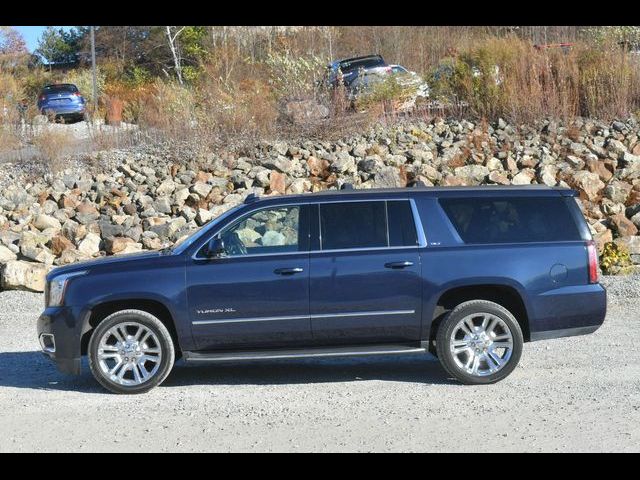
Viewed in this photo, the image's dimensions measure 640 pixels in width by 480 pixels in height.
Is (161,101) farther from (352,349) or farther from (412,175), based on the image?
(352,349)

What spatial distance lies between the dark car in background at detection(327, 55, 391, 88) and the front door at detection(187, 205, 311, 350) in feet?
50.5

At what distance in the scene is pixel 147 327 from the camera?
8711 millimetres

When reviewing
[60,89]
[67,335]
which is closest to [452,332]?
[67,335]

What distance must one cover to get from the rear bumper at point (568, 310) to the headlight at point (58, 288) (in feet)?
13.4

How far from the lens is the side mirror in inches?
344

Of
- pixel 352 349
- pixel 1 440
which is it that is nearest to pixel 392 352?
pixel 352 349

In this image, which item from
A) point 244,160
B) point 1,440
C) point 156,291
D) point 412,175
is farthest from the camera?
point 244,160

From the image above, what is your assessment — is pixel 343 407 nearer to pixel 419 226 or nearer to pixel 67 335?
pixel 419 226

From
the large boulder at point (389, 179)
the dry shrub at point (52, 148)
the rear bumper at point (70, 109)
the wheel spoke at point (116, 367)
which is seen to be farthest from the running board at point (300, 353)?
the rear bumper at point (70, 109)

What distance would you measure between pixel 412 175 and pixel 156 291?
37.9ft

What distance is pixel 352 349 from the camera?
8.73 metres

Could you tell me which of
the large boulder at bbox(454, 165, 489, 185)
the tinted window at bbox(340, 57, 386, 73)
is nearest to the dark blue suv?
the large boulder at bbox(454, 165, 489, 185)

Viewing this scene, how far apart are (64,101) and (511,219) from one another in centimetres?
2999

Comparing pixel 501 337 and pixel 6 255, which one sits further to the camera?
pixel 6 255
